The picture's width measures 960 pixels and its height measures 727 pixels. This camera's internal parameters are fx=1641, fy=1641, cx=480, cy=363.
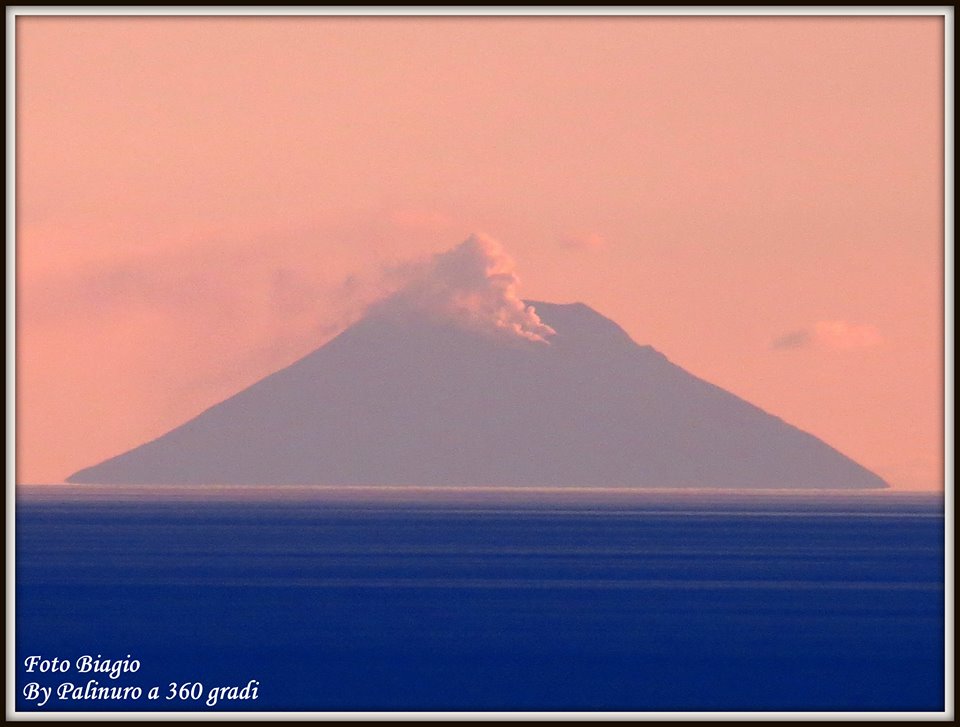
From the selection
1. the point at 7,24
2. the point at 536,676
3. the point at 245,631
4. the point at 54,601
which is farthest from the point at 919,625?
the point at 7,24

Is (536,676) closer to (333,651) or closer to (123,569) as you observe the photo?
(333,651)

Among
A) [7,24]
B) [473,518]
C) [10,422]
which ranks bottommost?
[473,518]

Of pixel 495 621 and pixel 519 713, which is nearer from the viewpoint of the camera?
pixel 519 713

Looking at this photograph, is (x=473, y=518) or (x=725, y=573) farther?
(x=473, y=518)

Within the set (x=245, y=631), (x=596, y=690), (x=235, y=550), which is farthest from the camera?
(x=235, y=550)

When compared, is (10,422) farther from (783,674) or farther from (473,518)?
(473,518)

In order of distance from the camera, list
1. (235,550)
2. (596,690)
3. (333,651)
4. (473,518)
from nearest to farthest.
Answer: (596,690)
(333,651)
(235,550)
(473,518)

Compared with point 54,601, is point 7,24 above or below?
above
